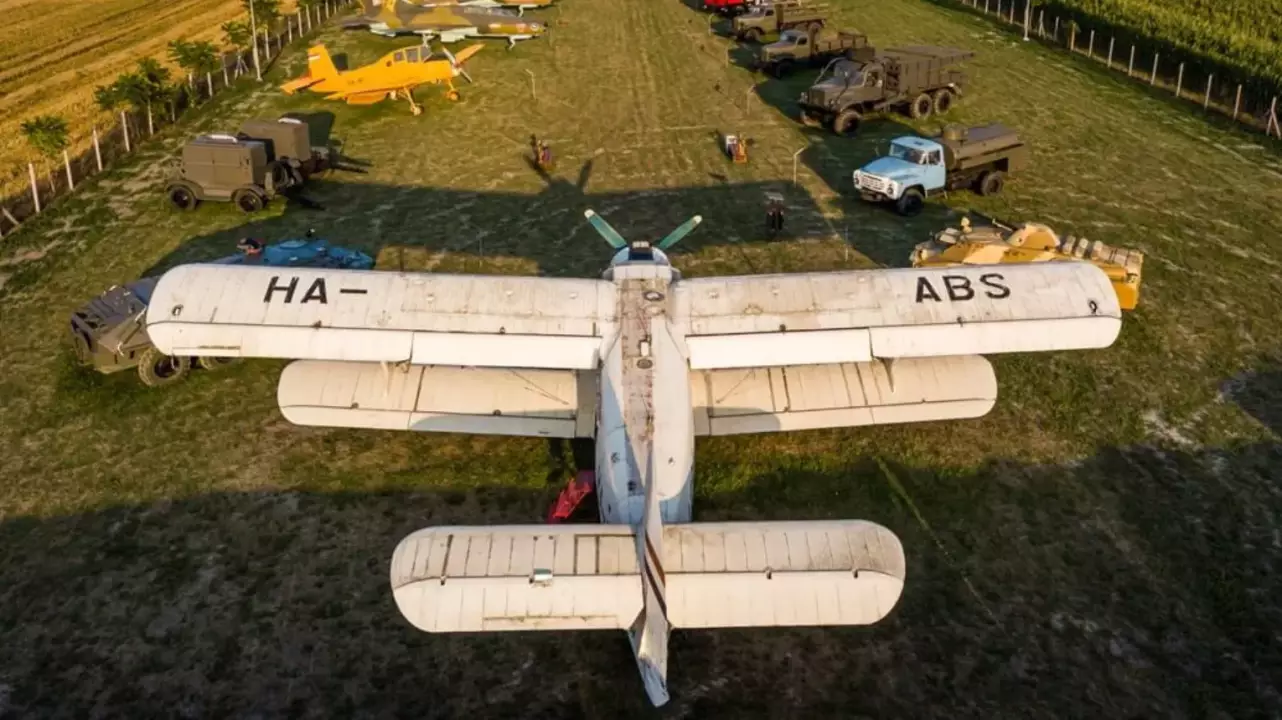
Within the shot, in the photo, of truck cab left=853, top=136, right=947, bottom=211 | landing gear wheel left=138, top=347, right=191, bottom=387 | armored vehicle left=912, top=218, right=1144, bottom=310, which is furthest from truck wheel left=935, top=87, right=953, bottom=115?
landing gear wheel left=138, top=347, right=191, bottom=387

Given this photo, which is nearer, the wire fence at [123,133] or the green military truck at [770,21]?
the wire fence at [123,133]

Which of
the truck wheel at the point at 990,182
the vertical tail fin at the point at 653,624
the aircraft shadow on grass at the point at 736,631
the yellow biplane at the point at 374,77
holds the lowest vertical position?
the aircraft shadow on grass at the point at 736,631

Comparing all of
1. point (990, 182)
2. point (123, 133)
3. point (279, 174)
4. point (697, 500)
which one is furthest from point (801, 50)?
point (697, 500)

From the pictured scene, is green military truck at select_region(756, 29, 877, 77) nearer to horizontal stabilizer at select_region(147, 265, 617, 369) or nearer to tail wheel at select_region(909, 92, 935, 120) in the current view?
tail wheel at select_region(909, 92, 935, 120)

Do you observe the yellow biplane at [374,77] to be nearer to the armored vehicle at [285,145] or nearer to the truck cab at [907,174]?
the armored vehicle at [285,145]

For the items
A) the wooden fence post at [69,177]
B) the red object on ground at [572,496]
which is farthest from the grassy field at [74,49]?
the red object on ground at [572,496]

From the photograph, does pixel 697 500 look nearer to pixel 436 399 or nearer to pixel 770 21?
pixel 436 399
